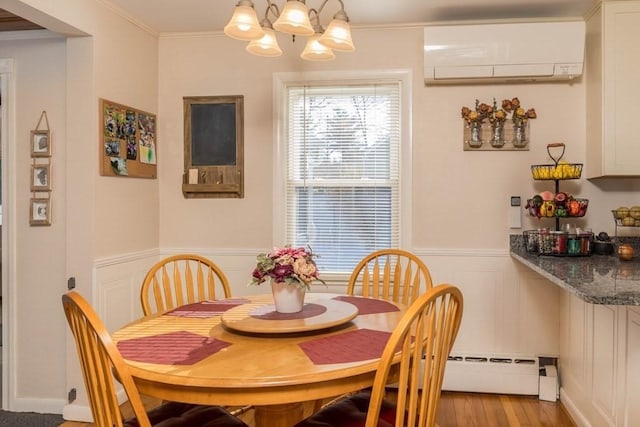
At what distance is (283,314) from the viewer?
1.97 m

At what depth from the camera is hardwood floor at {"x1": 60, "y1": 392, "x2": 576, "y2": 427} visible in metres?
2.75

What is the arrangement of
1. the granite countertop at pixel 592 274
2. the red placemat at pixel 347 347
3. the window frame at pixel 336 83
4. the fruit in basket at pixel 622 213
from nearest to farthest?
1. the red placemat at pixel 347 347
2. the granite countertop at pixel 592 274
3. the fruit in basket at pixel 622 213
4. the window frame at pixel 336 83

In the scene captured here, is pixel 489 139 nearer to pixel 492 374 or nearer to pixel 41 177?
pixel 492 374

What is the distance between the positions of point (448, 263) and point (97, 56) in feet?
8.32

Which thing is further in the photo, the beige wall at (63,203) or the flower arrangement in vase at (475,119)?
the flower arrangement in vase at (475,119)

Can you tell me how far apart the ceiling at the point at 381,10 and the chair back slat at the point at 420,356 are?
2.12 metres

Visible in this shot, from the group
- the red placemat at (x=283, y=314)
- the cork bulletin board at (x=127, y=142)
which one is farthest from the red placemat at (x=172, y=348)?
the cork bulletin board at (x=127, y=142)

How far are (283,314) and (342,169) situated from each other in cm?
167

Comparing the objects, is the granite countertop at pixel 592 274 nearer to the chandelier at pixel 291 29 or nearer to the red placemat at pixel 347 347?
the red placemat at pixel 347 347

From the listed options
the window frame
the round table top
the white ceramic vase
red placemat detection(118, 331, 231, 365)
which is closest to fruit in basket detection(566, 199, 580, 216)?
the window frame

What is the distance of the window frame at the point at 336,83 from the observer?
130 inches

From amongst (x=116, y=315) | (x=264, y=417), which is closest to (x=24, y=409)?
(x=116, y=315)

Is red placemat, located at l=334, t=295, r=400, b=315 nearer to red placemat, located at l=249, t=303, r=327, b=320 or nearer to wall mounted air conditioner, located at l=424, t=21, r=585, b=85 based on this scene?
red placemat, located at l=249, t=303, r=327, b=320

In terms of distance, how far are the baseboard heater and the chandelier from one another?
2204 mm
